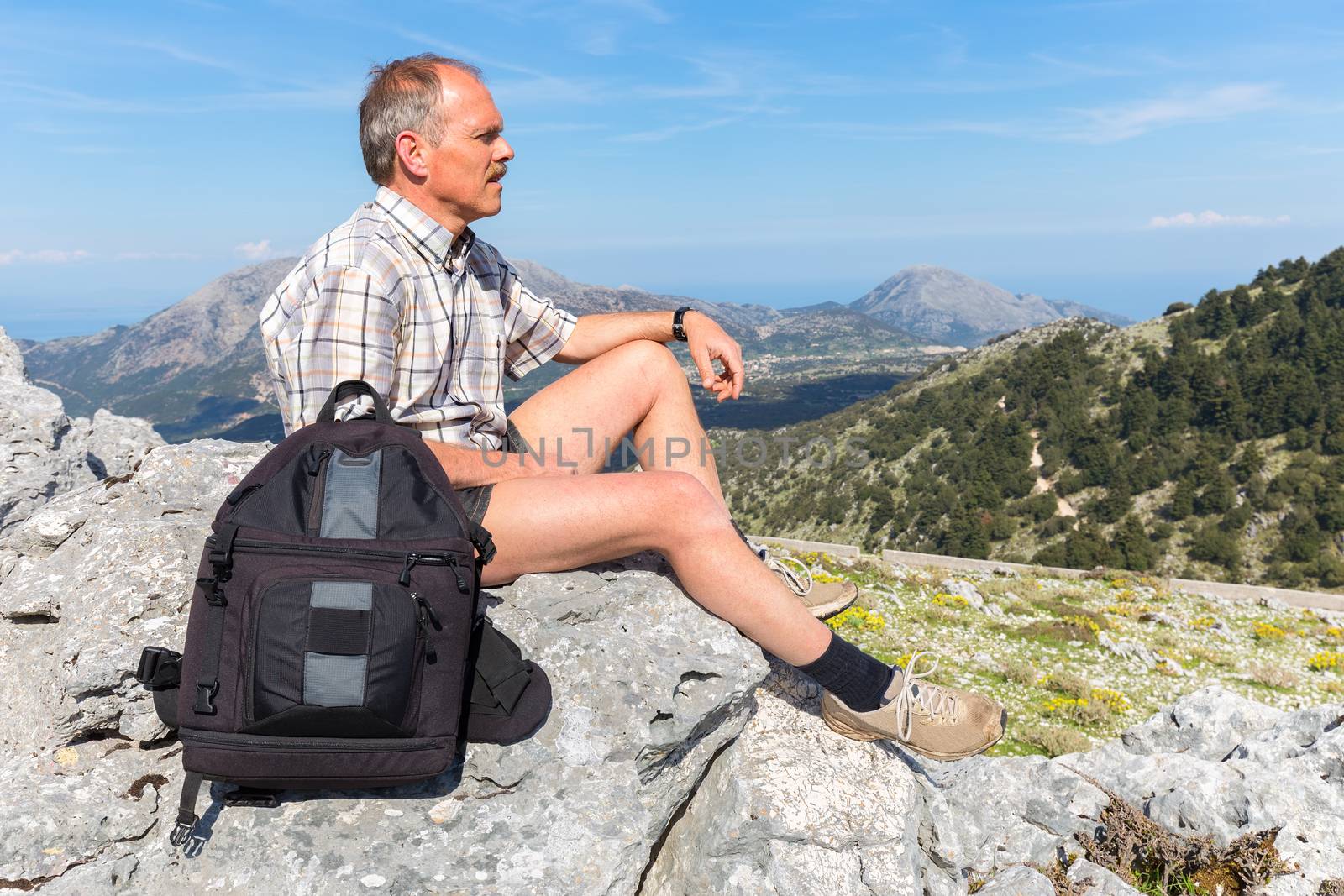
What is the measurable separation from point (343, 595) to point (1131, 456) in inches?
2754

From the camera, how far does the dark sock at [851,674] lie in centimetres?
373

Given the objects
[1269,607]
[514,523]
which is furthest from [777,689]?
[1269,607]

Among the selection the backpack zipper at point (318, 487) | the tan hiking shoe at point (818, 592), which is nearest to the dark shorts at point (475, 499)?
the backpack zipper at point (318, 487)

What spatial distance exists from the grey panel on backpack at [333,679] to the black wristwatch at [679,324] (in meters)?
2.83

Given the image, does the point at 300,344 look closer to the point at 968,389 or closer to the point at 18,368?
the point at 18,368

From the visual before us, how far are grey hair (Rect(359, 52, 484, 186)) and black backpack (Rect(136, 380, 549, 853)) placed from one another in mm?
1538

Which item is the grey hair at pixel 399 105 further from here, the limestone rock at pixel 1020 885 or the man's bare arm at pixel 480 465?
the limestone rock at pixel 1020 885

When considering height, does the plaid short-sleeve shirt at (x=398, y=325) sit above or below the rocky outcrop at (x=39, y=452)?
above

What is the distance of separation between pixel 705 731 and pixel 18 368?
12.6 m

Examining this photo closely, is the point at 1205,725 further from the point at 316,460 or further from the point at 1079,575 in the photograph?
the point at 1079,575

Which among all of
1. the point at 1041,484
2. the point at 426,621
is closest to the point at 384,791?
the point at 426,621

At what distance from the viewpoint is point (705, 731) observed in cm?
376

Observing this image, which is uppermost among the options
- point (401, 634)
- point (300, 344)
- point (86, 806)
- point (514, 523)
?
point (300, 344)

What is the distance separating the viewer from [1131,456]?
6147 centimetres
